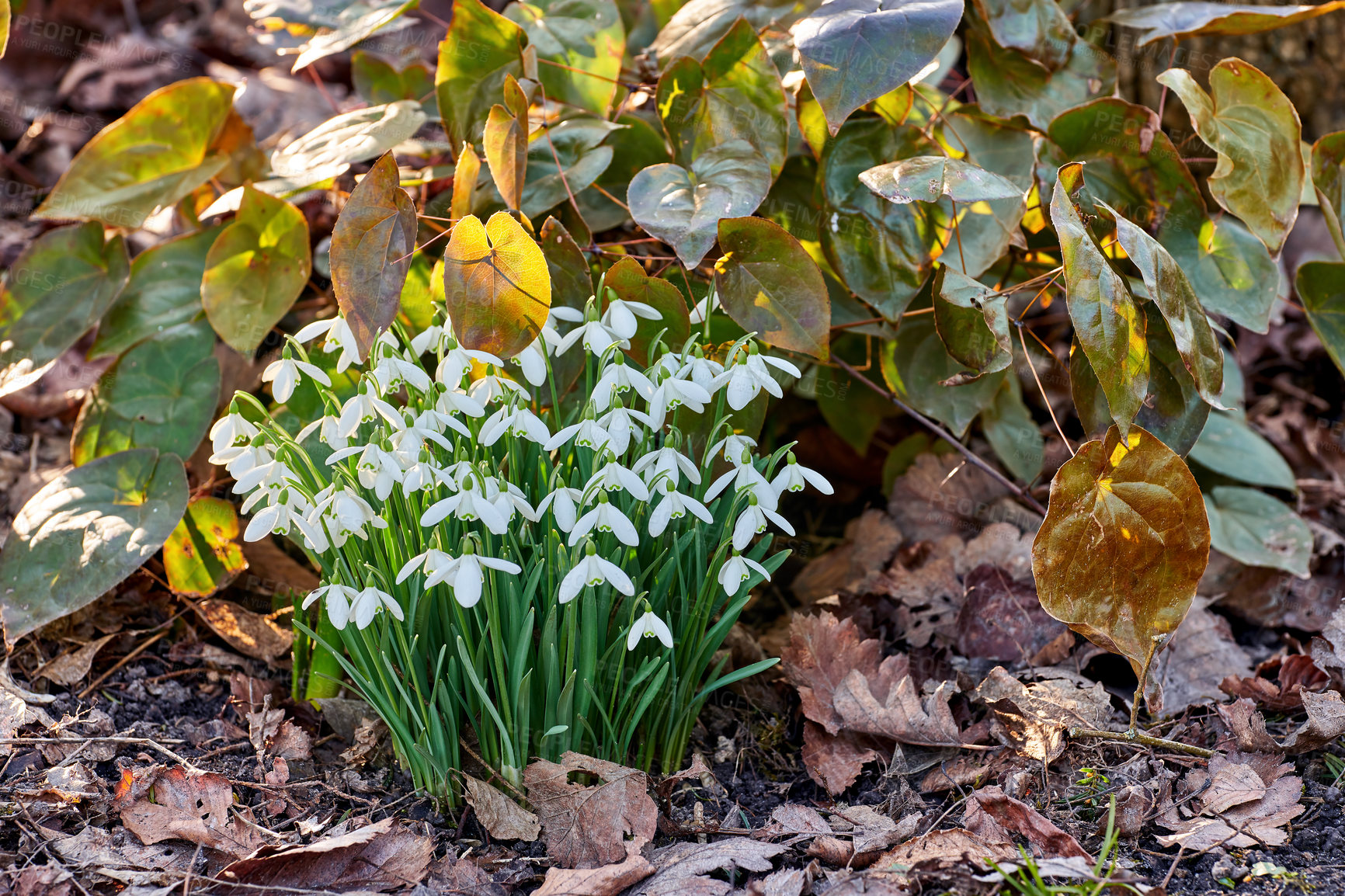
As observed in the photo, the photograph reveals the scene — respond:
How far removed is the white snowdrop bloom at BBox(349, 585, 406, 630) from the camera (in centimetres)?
110

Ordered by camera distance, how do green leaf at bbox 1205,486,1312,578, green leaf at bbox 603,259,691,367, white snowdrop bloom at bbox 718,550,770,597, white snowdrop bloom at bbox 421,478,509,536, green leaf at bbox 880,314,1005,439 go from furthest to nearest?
green leaf at bbox 1205,486,1312,578, green leaf at bbox 880,314,1005,439, green leaf at bbox 603,259,691,367, white snowdrop bloom at bbox 718,550,770,597, white snowdrop bloom at bbox 421,478,509,536

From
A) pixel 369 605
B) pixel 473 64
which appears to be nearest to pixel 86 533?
pixel 369 605

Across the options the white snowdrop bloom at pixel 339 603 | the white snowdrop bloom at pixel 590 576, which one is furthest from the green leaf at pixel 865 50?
the white snowdrop bloom at pixel 339 603

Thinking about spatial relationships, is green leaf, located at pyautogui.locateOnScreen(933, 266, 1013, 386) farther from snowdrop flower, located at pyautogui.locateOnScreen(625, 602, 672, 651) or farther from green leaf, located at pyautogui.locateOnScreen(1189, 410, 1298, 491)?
green leaf, located at pyautogui.locateOnScreen(1189, 410, 1298, 491)

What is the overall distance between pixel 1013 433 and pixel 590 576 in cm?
110

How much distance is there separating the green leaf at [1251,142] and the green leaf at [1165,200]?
0.28 ft

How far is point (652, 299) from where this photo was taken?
135 cm

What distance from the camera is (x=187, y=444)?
1.74m

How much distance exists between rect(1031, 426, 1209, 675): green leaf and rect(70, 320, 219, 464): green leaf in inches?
56.9

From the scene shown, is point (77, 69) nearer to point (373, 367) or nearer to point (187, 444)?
point (187, 444)

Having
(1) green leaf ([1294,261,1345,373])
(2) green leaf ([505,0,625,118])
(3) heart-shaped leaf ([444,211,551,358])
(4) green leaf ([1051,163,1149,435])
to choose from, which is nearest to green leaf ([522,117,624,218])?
(2) green leaf ([505,0,625,118])

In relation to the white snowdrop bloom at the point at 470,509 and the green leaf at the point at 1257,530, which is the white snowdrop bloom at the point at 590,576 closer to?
the white snowdrop bloom at the point at 470,509

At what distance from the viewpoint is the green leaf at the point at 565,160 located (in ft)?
5.16

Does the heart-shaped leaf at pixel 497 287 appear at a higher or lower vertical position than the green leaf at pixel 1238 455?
higher
